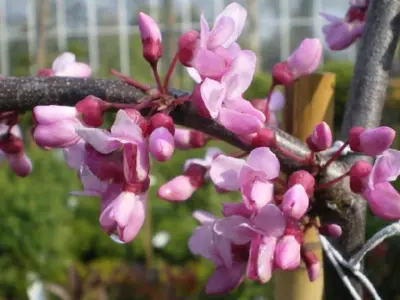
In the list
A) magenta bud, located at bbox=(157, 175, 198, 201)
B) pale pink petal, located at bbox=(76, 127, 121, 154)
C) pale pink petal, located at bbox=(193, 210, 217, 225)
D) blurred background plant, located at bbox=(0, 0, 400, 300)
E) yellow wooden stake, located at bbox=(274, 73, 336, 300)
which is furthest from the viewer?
blurred background plant, located at bbox=(0, 0, 400, 300)

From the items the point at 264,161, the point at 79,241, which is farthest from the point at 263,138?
the point at 79,241

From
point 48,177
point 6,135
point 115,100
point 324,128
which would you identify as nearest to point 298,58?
point 324,128

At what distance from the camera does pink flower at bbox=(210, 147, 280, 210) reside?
0.65 m

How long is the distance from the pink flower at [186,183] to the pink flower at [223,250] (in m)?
0.04

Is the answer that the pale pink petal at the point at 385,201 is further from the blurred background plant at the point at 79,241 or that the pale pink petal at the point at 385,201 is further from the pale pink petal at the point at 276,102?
the blurred background plant at the point at 79,241

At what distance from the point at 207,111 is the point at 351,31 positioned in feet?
1.14

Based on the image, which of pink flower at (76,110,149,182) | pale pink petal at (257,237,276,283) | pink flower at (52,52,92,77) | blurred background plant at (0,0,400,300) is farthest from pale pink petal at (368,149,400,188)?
blurred background plant at (0,0,400,300)

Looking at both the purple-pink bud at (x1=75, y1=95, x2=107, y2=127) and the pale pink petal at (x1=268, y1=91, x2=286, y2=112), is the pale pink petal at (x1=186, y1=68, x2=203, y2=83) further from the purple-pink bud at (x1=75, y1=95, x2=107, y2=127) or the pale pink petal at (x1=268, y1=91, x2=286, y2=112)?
the pale pink petal at (x1=268, y1=91, x2=286, y2=112)

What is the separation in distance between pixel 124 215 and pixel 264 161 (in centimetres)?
13

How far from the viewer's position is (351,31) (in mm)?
901

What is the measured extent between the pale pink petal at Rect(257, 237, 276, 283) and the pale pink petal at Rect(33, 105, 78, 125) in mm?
210

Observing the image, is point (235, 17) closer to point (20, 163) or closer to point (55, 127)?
point (55, 127)

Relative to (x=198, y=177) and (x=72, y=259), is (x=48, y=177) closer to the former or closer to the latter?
(x=72, y=259)

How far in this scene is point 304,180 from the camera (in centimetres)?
68
